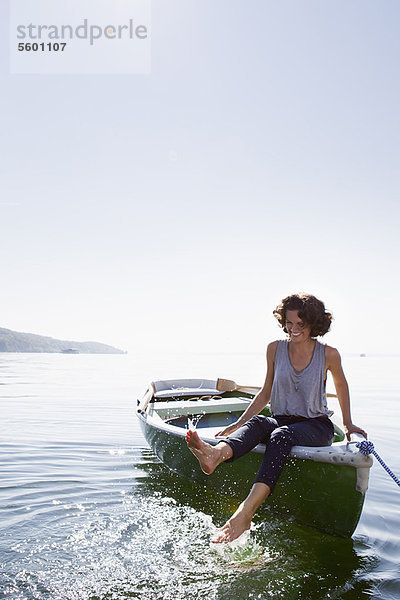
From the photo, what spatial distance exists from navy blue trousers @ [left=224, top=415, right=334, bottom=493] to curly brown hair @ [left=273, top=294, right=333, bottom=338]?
0.84 meters

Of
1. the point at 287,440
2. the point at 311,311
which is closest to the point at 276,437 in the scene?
the point at 287,440

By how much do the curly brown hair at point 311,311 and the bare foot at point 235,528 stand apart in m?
1.72

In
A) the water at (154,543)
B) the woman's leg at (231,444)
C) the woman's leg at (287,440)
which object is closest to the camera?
the water at (154,543)

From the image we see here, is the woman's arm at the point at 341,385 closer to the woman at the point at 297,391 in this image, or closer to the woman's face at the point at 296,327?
the woman at the point at 297,391

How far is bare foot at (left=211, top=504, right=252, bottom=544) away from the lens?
3330mm

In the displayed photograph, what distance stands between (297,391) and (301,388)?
60 millimetres

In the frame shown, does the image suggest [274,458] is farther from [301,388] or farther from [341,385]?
[341,385]

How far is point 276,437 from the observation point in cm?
378

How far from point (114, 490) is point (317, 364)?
2.91 m

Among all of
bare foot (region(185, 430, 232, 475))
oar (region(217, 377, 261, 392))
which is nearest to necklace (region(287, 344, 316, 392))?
bare foot (region(185, 430, 232, 475))

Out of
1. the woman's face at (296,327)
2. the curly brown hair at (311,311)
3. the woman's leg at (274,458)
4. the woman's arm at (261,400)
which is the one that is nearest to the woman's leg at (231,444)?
the woman's leg at (274,458)

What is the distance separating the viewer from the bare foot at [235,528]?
10.9 ft

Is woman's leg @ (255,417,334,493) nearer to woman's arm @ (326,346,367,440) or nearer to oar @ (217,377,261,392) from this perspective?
woman's arm @ (326,346,367,440)

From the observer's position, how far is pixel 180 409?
289 inches
